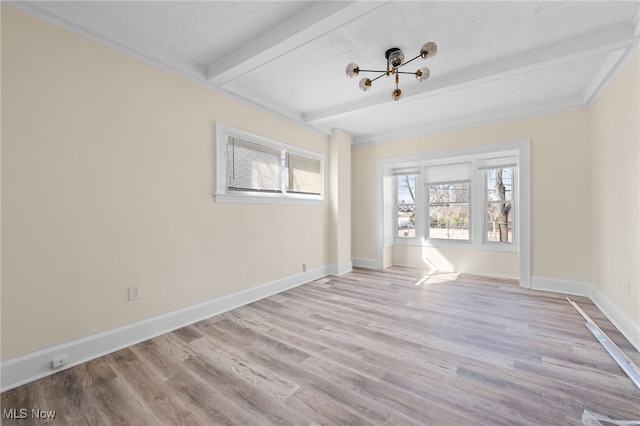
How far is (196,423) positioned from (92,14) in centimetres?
294

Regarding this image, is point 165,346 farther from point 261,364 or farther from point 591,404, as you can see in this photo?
point 591,404

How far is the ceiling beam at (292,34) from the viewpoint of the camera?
191 cm

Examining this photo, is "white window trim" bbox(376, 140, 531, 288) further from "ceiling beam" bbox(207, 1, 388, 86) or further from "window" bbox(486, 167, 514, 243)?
"ceiling beam" bbox(207, 1, 388, 86)

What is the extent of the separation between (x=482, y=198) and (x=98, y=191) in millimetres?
5466

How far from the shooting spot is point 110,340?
222 centimetres

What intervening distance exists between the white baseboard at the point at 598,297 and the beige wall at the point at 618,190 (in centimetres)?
5

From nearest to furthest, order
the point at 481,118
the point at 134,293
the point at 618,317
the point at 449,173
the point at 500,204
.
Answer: the point at 134,293 < the point at 618,317 < the point at 481,118 < the point at 500,204 < the point at 449,173

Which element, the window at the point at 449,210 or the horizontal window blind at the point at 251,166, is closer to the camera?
the horizontal window blind at the point at 251,166

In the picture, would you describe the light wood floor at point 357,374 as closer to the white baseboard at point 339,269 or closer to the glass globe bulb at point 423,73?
the white baseboard at point 339,269

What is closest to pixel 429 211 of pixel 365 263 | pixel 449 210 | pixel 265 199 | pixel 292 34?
pixel 449 210

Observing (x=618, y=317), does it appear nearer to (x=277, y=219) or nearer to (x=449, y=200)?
(x=449, y=200)

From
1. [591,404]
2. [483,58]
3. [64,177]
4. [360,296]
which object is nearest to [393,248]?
[360,296]

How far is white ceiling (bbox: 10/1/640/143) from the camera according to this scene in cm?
203

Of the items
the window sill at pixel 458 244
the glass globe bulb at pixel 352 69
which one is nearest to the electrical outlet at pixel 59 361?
the glass globe bulb at pixel 352 69
